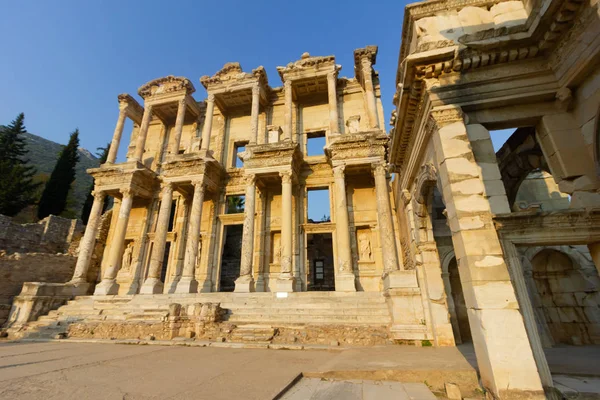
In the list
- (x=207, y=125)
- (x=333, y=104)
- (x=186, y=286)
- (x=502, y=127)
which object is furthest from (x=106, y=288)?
(x=502, y=127)

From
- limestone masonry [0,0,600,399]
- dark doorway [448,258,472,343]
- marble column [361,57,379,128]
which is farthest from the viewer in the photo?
marble column [361,57,379,128]

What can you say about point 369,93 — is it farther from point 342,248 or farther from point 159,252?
point 159,252

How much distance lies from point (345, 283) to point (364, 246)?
3311 mm

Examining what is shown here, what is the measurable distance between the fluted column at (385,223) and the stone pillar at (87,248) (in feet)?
54.2

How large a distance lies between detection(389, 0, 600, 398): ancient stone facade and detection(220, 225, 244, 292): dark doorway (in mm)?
18234

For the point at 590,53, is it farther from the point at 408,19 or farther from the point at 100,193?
the point at 100,193

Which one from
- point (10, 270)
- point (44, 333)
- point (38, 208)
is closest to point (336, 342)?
→ point (44, 333)

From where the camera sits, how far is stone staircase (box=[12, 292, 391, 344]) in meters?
8.31

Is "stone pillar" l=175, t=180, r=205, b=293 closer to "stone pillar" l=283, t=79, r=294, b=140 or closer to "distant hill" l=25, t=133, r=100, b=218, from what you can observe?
"stone pillar" l=283, t=79, r=294, b=140

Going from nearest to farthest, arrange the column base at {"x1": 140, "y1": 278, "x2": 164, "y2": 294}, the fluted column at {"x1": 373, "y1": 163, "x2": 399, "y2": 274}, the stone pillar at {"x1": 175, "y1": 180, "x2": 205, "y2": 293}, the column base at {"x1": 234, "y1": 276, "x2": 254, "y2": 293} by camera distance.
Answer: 1. the fluted column at {"x1": 373, "y1": 163, "x2": 399, "y2": 274}
2. the column base at {"x1": 234, "y1": 276, "x2": 254, "y2": 293}
3. the stone pillar at {"x1": 175, "y1": 180, "x2": 205, "y2": 293}
4. the column base at {"x1": 140, "y1": 278, "x2": 164, "y2": 294}

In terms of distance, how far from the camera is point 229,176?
58.0 ft

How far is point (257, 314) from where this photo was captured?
9938mm

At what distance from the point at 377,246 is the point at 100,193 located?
1763 centimetres

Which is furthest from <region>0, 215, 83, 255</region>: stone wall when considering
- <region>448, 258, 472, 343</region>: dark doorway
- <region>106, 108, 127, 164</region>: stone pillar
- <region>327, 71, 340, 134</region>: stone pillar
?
<region>448, 258, 472, 343</region>: dark doorway
